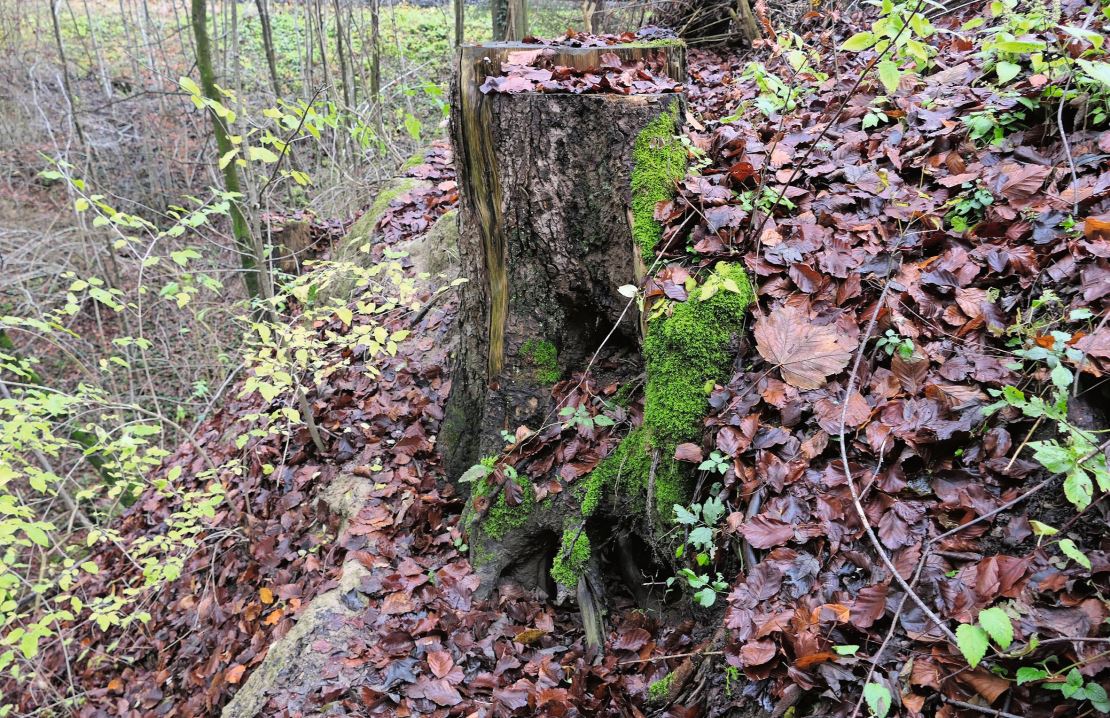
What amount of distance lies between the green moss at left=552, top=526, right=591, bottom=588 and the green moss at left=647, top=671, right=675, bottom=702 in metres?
0.72

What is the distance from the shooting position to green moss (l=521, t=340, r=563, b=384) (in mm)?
3217

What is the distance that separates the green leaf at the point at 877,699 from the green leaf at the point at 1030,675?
31 cm

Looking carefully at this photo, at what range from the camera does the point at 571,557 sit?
9.99ft

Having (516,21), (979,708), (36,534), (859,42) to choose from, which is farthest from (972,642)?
(516,21)

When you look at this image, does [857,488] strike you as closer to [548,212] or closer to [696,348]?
[696,348]

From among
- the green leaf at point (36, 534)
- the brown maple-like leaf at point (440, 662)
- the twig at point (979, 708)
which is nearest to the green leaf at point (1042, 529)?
the twig at point (979, 708)

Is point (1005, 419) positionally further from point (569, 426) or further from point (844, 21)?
point (844, 21)

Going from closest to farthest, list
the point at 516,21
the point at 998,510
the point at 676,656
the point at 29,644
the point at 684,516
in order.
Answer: the point at 998,510
the point at 684,516
the point at 676,656
the point at 29,644
the point at 516,21

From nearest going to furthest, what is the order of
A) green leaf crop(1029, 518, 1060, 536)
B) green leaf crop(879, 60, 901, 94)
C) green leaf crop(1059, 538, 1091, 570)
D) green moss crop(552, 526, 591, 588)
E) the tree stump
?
green leaf crop(1059, 538, 1091, 570)
green leaf crop(1029, 518, 1060, 536)
green leaf crop(879, 60, 901, 94)
the tree stump
green moss crop(552, 526, 591, 588)

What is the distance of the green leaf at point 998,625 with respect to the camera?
58.1 inches

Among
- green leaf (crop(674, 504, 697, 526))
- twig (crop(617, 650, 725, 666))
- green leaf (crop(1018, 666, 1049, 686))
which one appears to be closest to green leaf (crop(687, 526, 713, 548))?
green leaf (crop(674, 504, 697, 526))

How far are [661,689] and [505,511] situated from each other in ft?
3.91

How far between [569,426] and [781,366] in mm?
1163

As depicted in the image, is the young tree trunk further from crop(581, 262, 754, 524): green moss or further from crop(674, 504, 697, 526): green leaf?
crop(674, 504, 697, 526): green leaf
